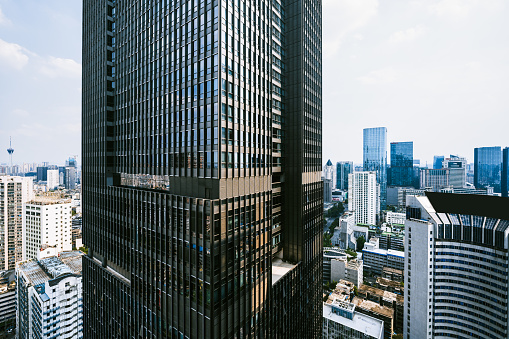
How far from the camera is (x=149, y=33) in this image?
46.9m

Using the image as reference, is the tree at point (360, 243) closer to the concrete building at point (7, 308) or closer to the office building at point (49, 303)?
the office building at point (49, 303)

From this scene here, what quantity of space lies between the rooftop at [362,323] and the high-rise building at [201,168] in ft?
56.6

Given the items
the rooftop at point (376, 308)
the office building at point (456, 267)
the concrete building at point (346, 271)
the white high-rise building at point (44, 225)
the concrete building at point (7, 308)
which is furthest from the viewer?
the concrete building at point (346, 271)

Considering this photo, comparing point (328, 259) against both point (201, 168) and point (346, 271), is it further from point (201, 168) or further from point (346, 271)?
point (201, 168)

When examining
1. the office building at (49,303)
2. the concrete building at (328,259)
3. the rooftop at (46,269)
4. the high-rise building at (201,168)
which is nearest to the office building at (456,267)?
the high-rise building at (201,168)

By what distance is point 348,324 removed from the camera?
80.5m

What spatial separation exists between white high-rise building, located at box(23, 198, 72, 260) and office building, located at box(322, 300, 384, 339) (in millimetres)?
139401

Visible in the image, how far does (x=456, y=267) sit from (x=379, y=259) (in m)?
75.1

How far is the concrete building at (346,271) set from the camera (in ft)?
425

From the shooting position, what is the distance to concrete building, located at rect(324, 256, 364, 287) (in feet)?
425

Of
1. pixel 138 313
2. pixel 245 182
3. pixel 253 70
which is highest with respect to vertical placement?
pixel 253 70

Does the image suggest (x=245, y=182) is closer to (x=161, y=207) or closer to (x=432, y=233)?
(x=161, y=207)

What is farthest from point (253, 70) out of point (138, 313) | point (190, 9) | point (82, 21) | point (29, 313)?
point (29, 313)

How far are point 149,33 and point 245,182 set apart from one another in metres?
36.4
